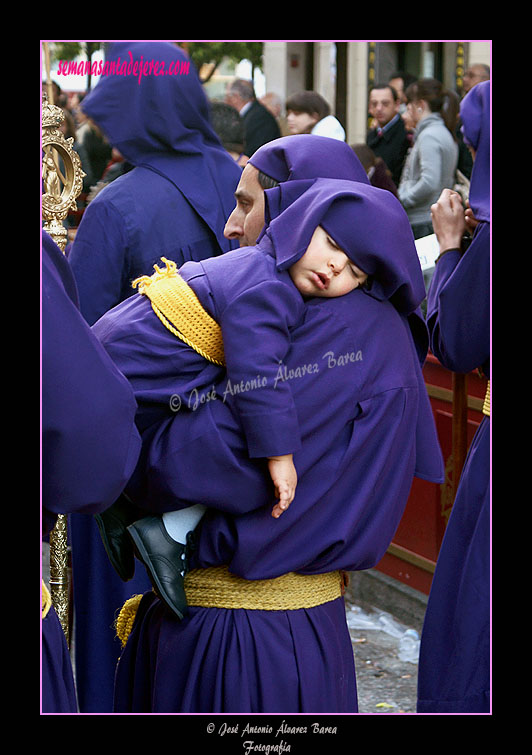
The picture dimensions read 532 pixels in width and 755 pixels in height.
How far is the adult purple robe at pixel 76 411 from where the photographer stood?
1.85 m

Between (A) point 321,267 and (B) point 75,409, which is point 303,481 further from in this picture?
(B) point 75,409

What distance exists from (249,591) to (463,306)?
114 cm

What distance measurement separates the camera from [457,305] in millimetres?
3162

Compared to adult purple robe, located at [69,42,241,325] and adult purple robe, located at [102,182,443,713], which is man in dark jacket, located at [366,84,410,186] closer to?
adult purple robe, located at [69,42,241,325]

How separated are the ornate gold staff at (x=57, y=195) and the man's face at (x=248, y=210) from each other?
2.24 feet

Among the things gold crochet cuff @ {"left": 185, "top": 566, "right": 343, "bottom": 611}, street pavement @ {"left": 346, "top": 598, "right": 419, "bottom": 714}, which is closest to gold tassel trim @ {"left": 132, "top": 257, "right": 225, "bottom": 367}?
gold crochet cuff @ {"left": 185, "top": 566, "right": 343, "bottom": 611}

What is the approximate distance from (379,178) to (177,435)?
258 centimetres

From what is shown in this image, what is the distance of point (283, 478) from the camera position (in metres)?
2.32

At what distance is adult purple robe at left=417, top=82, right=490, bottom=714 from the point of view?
3.07 m

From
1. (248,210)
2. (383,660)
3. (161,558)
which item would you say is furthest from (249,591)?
(383,660)

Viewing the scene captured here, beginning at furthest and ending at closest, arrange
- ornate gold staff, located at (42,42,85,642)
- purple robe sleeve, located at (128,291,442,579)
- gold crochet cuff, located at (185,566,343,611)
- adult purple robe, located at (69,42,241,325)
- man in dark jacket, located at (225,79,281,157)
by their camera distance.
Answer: man in dark jacket, located at (225,79,281,157) < adult purple robe, located at (69,42,241,325) < ornate gold staff, located at (42,42,85,642) < gold crochet cuff, located at (185,566,343,611) < purple robe sleeve, located at (128,291,442,579)

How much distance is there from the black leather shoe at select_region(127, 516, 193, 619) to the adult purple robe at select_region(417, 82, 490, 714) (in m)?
1.09

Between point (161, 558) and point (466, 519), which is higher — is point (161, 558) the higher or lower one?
the higher one

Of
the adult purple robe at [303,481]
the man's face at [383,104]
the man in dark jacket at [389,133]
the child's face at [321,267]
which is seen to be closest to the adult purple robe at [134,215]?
the adult purple robe at [303,481]
